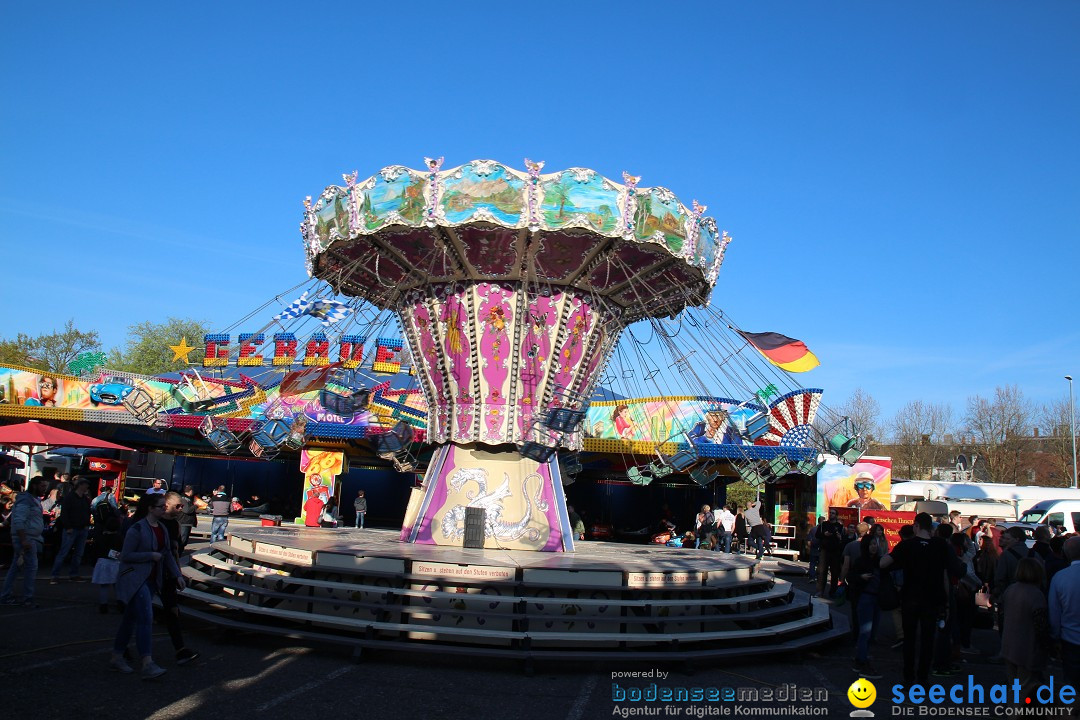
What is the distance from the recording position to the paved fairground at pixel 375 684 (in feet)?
20.7

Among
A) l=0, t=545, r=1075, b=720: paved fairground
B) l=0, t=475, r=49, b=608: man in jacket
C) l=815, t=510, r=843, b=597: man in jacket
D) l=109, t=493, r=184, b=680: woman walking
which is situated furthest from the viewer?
l=815, t=510, r=843, b=597: man in jacket

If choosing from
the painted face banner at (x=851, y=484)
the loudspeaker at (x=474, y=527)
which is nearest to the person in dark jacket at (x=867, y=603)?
the loudspeaker at (x=474, y=527)

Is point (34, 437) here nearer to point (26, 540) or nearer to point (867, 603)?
point (26, 540)

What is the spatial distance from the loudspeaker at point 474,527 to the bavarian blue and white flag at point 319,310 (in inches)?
150

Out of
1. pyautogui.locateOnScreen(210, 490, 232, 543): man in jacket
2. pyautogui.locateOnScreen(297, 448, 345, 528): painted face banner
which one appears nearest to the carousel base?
pyautogui.locateOnScreen(210, 490, 232, 543): man in jacket

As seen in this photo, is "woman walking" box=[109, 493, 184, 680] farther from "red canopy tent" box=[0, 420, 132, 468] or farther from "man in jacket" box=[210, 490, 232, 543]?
"red canopy tent" box=[0, 420, 132, 468]

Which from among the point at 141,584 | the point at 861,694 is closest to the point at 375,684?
the point at 141,584

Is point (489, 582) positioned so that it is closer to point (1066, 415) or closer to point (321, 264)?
point (321, 264)

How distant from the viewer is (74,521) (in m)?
12.1

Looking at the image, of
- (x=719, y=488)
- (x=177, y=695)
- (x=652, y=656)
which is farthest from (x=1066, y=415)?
(x=177, y=695)

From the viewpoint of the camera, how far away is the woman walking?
6738 mm

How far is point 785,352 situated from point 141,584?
35.3 ft

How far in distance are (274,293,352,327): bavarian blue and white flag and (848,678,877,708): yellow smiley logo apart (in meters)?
8.89

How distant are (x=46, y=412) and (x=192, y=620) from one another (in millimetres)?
20274
